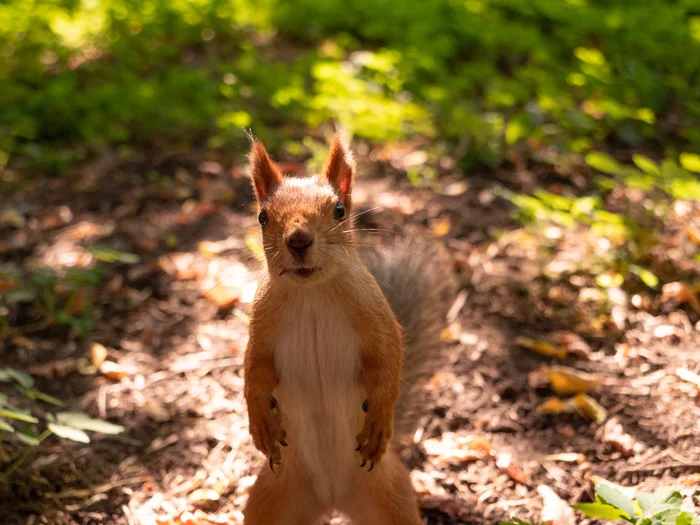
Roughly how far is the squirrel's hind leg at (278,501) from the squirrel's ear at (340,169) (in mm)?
706

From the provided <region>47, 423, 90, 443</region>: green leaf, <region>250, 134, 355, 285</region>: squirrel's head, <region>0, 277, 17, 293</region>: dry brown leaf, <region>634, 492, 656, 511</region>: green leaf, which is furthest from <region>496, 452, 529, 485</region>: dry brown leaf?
<region>0, 277, 17, 293</region>: dry brown leaf

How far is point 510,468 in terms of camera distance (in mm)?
2111

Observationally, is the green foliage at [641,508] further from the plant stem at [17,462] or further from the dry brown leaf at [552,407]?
the plant stem at [17,462]

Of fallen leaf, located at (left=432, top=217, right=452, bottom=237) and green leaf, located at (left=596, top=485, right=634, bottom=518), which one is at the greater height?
green leaf, located at (left=596, top=485, right=634, bottom=518)

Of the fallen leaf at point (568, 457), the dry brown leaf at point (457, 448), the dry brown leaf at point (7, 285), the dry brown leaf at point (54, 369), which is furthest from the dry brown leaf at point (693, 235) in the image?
the dry brown leaf at point (7, 285)

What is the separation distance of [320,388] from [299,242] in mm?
378

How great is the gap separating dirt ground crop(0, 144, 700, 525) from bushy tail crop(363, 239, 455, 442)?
58 mm

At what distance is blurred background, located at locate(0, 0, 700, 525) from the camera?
7.04 ft

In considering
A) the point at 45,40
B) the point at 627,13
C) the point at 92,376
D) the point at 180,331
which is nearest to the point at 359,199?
the point at 180,331

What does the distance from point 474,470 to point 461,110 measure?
223 cm

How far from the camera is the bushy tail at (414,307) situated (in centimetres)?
205

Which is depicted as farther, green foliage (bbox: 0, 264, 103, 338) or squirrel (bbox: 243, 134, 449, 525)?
green foliage (bbox: 0, 264, 103, 338)

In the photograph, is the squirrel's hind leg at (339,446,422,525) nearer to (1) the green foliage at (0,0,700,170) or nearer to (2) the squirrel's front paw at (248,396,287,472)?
(2) the squirrel's front paw at (248,396,287,472)

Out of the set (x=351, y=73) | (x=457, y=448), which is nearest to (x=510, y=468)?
(x=457, y=448)
